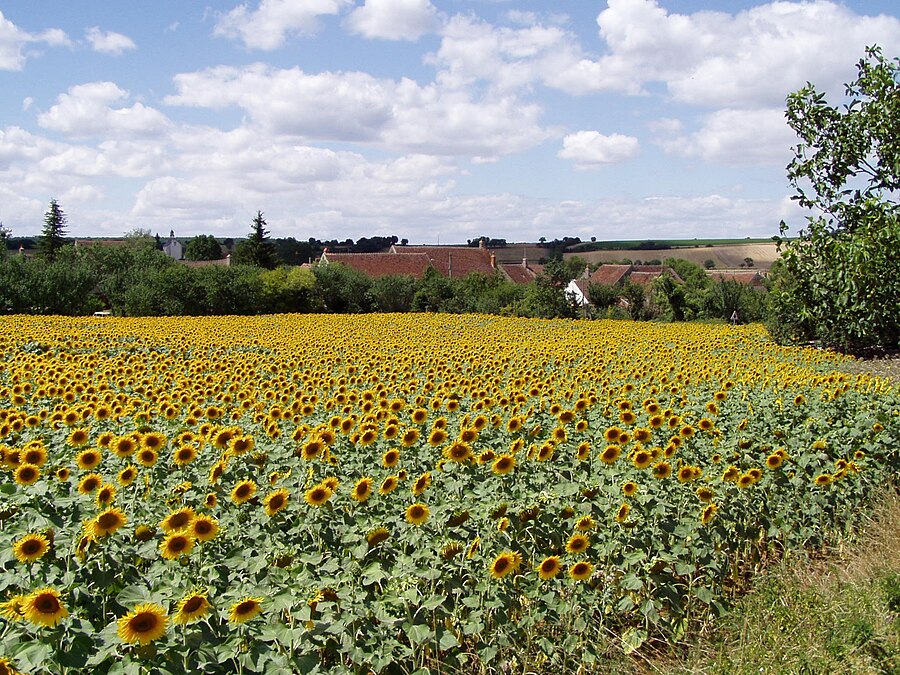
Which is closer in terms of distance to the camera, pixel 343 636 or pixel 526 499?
pixel 343 636

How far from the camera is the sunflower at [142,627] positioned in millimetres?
2482

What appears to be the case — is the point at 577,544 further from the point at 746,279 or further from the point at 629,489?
the point at 746,279

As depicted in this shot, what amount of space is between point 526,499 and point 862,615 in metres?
1.71

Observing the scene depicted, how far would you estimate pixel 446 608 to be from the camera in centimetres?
A: 340

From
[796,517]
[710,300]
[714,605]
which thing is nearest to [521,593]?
[714,605]

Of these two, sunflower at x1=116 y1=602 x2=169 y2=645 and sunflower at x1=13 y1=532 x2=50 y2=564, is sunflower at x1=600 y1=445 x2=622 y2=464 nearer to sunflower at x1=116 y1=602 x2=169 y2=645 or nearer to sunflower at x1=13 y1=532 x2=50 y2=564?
sunflower at x1=116 y1=602 x2=169 y2=645

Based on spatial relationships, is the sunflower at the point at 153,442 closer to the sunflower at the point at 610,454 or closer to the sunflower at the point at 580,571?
the sunflower at the point at 580,571

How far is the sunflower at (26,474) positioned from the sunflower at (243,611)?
1.67 meters

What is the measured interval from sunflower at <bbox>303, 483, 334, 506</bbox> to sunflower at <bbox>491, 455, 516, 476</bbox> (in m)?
0.91

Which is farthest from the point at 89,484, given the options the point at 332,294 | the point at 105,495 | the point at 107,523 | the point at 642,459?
the point at 332,294

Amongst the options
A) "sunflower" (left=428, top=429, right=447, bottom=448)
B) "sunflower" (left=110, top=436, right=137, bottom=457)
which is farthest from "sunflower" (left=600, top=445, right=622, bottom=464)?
"sunflower" (left=110, top=436, right=137, bottom=457)

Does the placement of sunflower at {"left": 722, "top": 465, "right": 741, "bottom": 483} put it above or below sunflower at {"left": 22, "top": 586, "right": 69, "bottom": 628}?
below

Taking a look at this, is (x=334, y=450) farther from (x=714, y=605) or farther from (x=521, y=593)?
(x=714, y=605)

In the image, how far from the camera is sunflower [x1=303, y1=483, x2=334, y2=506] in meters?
3.66
